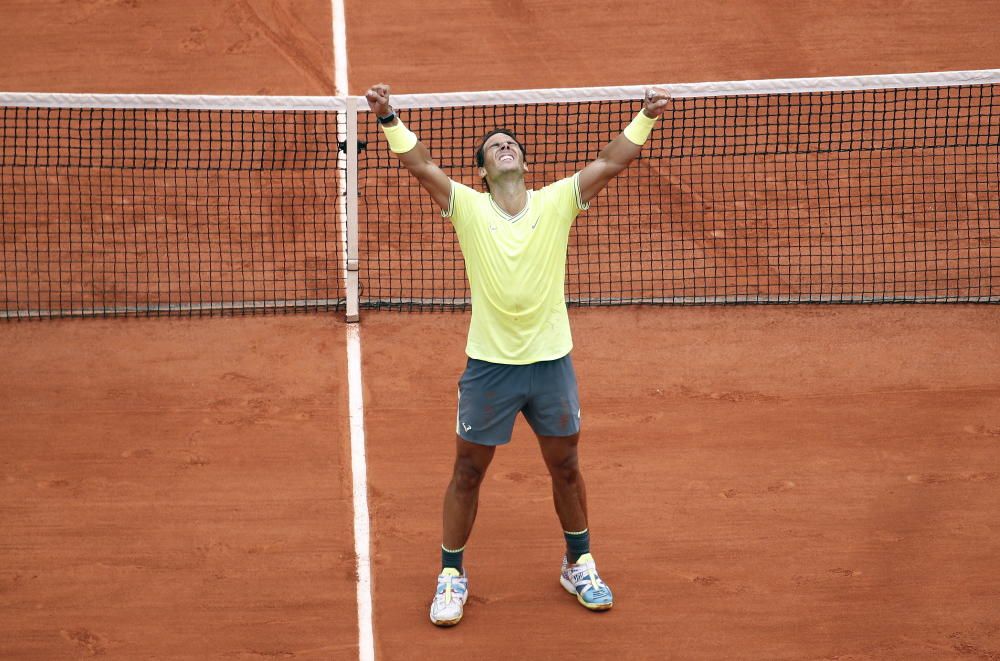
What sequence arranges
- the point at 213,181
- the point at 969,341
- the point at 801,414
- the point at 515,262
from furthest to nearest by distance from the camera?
1. the point at 213,181
2. the point at 969,341
3. the point at 801,414
4. the point at 515,262

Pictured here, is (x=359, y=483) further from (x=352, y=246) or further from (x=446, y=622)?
(x=352, y=246)

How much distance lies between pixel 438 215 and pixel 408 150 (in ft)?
15.1

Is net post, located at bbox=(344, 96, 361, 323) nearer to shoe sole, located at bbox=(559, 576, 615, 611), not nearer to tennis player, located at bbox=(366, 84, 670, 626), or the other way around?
tennis player, located at bbox=(366, 84, 670, 626)

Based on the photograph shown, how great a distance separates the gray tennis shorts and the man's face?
1.00 metres

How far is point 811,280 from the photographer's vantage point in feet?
33.2

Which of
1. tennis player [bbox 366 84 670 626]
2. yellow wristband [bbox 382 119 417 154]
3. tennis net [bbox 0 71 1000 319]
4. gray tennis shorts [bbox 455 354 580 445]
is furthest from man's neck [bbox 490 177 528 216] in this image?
tennis net [bbox 0 71 1000 319]

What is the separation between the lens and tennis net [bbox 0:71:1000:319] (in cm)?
995

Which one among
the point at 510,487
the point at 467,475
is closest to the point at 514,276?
the point at 467,475

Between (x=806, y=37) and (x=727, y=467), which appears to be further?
(x=806, y=37)

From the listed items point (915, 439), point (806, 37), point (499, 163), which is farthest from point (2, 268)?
point (806, 37)

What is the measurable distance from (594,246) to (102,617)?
5398 mm

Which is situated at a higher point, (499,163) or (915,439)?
(499,163)

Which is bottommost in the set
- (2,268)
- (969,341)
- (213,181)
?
(969,341)

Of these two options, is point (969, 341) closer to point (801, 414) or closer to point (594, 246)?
point (801, 414)
